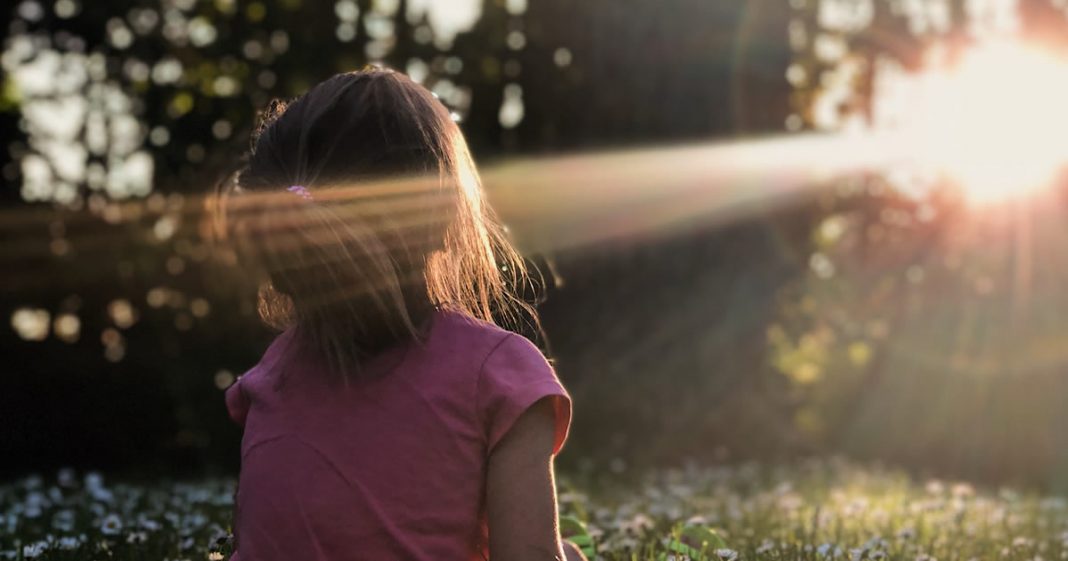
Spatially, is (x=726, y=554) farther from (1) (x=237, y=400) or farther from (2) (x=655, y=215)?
(2) (x=655, y=215)

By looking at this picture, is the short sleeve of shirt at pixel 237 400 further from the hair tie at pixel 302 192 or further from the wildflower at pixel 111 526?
the wildflower at pixel 111 526

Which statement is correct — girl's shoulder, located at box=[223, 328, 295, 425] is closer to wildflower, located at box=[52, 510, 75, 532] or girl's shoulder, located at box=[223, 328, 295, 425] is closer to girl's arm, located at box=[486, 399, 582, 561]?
girl's arm, located at box=[486, 399, 582, 561]

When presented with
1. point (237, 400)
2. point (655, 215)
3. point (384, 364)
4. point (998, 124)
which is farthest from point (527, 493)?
point (998, 124)

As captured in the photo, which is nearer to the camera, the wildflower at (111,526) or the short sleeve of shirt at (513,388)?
the short sleeve of shirt at (513,388)

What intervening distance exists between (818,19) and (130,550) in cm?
1056

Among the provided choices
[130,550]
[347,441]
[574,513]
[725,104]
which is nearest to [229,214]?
[347,441]

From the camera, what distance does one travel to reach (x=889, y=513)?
5.79 m

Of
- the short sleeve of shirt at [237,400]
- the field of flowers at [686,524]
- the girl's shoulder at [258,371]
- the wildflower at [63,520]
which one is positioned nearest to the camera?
the girl's shoulder at [258,371]

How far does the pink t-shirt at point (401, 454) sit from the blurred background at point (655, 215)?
14.8 feet

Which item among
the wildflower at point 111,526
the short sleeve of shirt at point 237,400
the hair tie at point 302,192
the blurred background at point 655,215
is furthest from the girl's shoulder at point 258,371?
the blurred background at point 655,215

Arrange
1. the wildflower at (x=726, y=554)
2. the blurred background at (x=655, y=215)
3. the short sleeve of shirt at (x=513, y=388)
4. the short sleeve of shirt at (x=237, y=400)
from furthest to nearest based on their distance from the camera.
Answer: the blurred background at (x=655, y=215), the wildflower at (x=726, y=554), the short sleeve of shirt at (x=237, y=400), the short sleeve of shirt at (x=513, y=388)

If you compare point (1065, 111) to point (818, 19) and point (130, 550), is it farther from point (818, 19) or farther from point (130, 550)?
point (130, 550)

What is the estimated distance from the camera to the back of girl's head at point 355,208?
7.05ft

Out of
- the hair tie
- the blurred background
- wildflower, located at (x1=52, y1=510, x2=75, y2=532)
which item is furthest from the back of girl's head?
the blurred background
